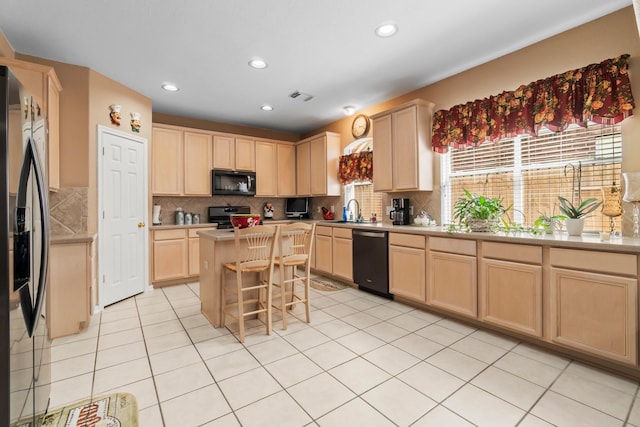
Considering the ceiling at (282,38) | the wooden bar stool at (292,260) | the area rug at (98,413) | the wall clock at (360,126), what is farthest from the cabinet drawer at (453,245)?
the area rug at (98,413)

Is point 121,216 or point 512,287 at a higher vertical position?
point 121,216

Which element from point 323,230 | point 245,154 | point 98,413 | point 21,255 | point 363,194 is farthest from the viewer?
point 245,154

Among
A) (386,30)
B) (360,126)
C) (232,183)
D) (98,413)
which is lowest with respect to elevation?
(98,413)

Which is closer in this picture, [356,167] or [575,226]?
[575,226]

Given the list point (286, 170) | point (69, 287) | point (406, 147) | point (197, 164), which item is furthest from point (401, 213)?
point (69, 287)

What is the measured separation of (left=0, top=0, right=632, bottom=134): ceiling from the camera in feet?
7.83

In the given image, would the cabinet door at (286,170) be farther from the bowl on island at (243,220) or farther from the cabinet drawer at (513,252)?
the cabinet drawer at (513,252)

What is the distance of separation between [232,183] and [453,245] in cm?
386

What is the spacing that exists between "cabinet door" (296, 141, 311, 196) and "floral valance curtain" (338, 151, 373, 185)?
0.73 m

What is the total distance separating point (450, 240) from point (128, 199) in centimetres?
403

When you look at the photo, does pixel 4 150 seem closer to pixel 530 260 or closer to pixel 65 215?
pixel 65 215

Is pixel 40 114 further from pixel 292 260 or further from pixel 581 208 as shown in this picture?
pixel 581 208

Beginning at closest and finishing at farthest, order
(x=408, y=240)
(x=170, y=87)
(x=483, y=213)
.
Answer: (x=483, y=213)
(x=408, y=240)
(x=170, y=87)

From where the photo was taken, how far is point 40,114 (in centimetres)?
158
